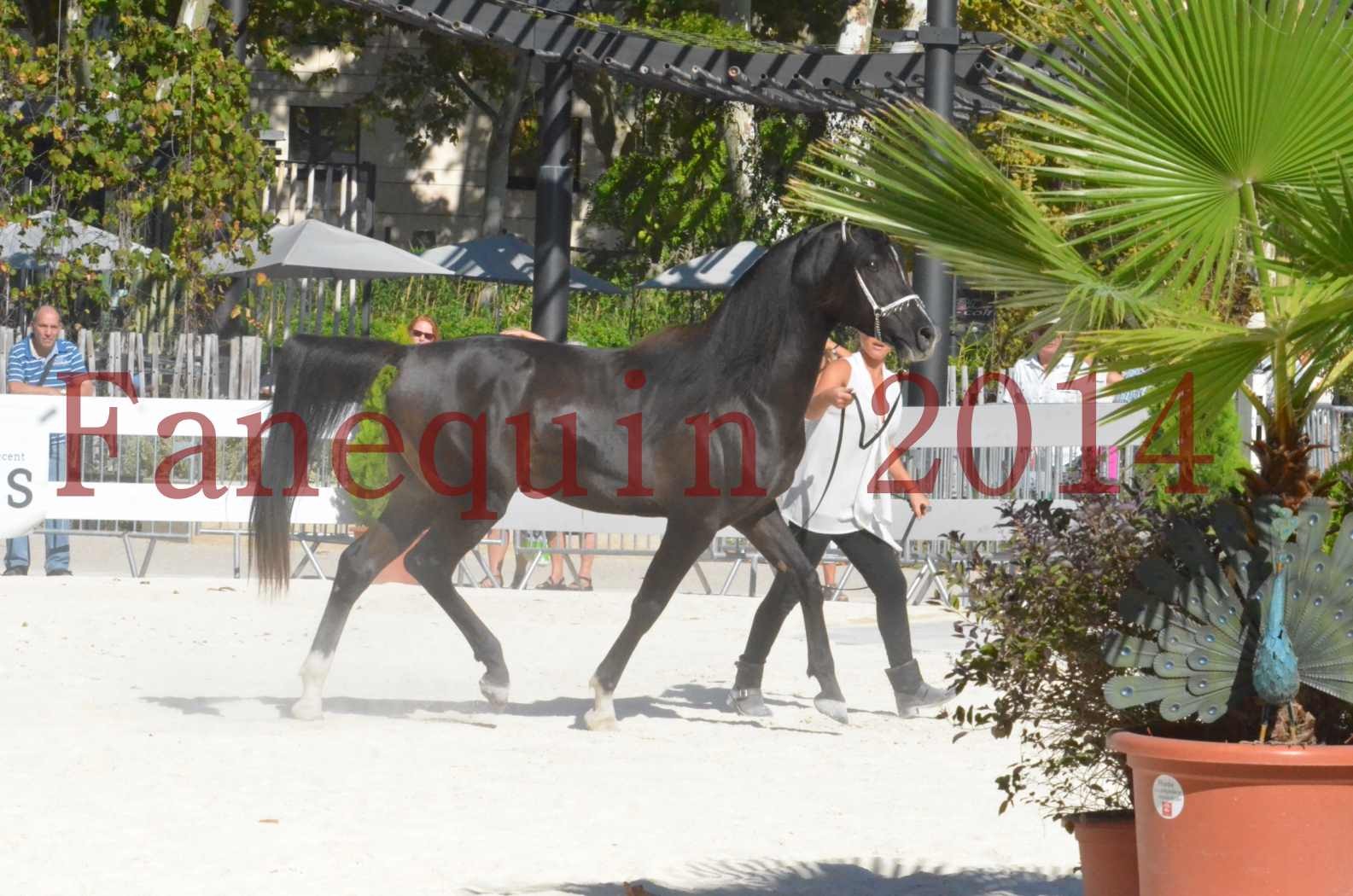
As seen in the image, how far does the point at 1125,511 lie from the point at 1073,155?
2.76 ft

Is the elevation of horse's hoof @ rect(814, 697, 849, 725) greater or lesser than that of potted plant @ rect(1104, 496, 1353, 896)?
lesser

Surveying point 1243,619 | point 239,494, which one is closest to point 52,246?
point 239,494

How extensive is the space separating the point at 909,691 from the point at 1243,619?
4.43 m

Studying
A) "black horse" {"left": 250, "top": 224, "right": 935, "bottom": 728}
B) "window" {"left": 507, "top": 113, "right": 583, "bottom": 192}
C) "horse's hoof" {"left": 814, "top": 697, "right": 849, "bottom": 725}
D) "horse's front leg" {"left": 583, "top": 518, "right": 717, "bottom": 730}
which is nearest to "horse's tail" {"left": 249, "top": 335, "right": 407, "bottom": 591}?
"black horse" {"left": 250, "top": 224, "right": 935, "bottom": 728}

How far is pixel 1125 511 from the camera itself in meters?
4.32

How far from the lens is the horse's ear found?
7.45 metres

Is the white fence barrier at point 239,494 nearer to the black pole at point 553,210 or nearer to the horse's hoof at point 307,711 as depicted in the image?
the horse's hoof at point 307,711

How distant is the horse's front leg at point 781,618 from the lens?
314 inches

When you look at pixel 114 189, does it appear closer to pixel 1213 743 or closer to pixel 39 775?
pixel 39 775

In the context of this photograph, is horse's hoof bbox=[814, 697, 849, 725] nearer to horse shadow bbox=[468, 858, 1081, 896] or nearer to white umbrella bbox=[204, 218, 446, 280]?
horse shadow bbox=[468, 858, 1081, 896]

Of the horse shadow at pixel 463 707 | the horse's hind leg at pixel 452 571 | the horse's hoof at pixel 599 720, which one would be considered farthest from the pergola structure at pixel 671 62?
the horse's hoof at pixel 599 720

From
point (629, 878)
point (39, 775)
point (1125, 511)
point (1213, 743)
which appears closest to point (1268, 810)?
point (1213, 743)

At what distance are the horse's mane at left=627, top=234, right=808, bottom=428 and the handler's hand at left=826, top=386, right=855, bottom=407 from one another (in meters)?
0.84

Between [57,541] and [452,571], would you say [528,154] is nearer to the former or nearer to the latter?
[57,541]
